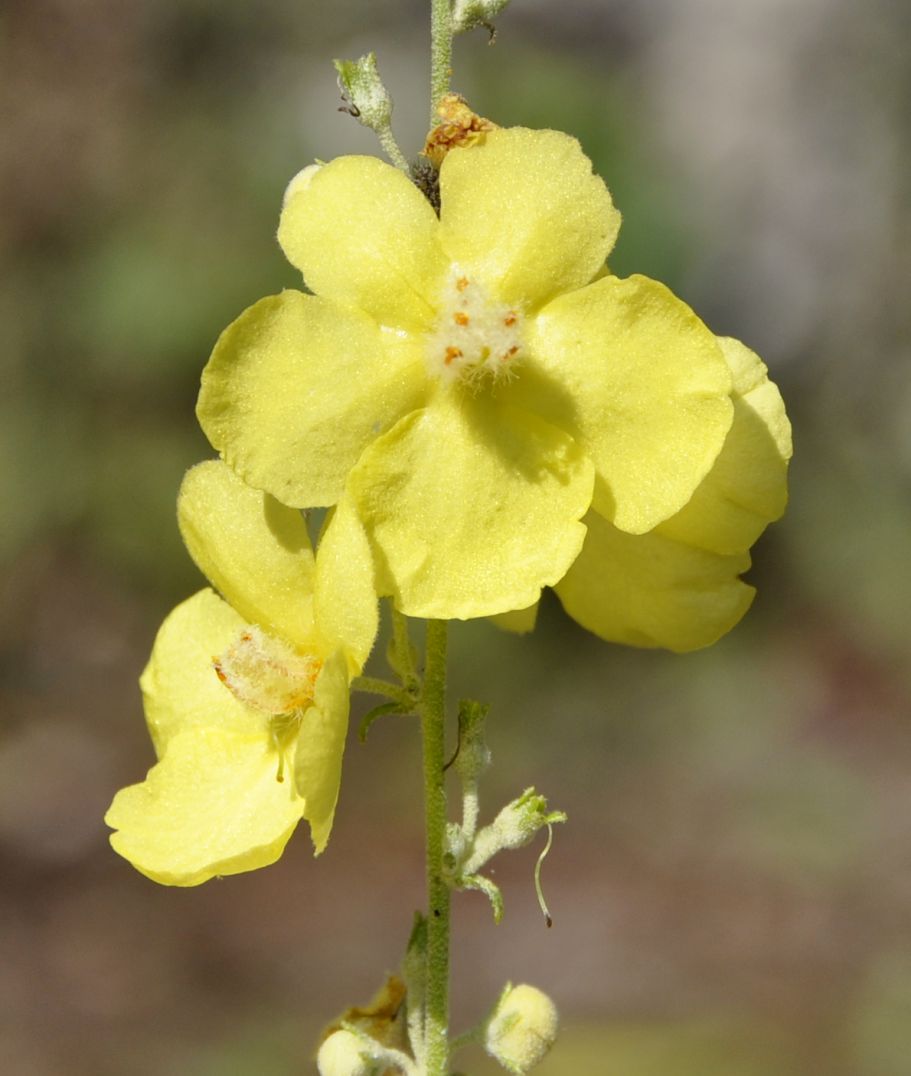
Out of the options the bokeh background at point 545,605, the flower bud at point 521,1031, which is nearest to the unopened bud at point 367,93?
the flower bud at point 521,1031

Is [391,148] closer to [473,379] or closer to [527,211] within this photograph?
[527,211]

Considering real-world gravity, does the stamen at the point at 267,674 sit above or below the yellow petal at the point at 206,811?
above

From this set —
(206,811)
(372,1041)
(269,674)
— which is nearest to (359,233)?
(269,674)

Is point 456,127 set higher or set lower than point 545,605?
higher

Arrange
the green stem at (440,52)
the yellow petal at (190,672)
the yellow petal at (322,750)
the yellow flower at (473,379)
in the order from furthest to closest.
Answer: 1. the yellow petal at (190,672)
2. the green stem at (440,52)
3. the yellow flower at (473,379)
4. the yellow petal at (322,750)

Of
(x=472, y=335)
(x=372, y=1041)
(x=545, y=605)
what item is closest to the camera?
(x=472, y=335)

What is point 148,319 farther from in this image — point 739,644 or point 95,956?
point 739,644

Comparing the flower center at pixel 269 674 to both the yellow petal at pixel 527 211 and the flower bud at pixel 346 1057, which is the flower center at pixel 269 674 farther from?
the yellow petal at pixel 527 211
